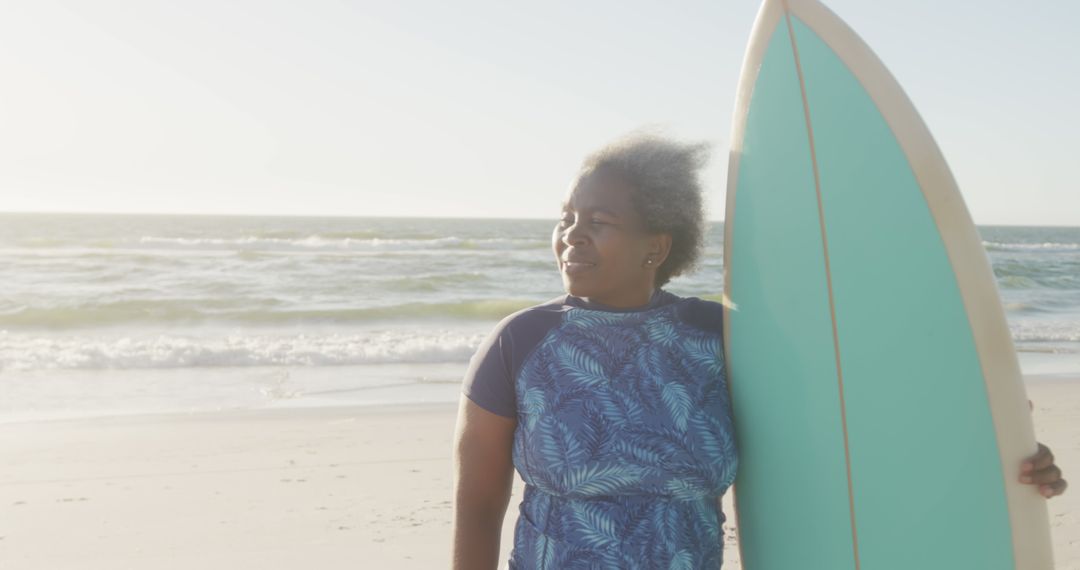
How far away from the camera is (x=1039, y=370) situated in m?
8.85

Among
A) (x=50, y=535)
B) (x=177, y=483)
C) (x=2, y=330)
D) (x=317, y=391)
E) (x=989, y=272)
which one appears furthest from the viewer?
(x=2, y=330)

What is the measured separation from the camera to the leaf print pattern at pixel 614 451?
5.16ft

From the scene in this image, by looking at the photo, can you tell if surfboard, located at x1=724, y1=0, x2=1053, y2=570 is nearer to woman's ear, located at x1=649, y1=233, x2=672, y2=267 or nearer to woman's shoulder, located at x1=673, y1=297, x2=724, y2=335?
woman's shoulder, located at x1=673, y1=297, x2=724, y2=335

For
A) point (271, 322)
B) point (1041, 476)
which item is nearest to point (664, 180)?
point (1041, 476)

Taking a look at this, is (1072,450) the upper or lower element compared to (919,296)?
lower

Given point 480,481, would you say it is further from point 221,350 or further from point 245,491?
point 221,350

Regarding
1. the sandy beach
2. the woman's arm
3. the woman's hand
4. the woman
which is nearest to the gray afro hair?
the woman

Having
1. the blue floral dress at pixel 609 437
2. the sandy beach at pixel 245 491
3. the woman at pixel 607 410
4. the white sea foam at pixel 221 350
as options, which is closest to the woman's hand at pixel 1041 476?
the woman at pixel 607 410

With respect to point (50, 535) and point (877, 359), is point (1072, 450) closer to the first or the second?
point (877, 359)

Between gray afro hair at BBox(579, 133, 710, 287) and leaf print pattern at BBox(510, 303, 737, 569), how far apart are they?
216 millimetres

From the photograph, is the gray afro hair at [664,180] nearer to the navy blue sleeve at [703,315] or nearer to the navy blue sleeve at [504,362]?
the navy blue sleeve at [703,315]

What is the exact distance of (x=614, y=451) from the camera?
5.14 ft

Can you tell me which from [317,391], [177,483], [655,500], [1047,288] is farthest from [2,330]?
[1047,288]

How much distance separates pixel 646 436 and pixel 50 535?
3.23m
